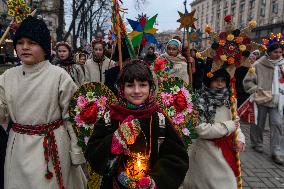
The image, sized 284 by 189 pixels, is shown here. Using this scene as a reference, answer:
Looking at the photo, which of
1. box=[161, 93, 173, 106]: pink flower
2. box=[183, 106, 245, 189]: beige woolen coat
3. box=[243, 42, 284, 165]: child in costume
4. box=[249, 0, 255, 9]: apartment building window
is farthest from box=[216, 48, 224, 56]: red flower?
box=[249, 0, 255, 9]: apartment building window

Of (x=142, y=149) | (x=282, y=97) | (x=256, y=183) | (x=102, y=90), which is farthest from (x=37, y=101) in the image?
(x=282, y=97)

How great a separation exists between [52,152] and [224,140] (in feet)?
6.53

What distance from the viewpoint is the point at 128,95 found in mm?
2438

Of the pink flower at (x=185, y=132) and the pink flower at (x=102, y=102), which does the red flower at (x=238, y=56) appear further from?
the pink flower at (x=102, y=102)

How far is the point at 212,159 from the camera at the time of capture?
3.77 m

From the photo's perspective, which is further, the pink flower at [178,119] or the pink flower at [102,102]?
the pink flower at [178,119]

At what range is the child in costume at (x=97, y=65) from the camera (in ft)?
21.8

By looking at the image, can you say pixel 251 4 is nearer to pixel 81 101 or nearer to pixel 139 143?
pixel 81 101

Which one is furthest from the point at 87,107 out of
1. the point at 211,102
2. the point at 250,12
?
the point at 250,12

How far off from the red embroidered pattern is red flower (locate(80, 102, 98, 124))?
289 mm

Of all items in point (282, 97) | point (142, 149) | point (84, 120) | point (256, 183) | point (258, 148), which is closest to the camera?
point (142, 149)

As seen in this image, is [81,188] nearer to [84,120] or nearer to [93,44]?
[84,120]

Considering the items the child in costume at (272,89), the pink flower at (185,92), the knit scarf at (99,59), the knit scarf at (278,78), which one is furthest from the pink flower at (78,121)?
Answer: the knit scarf at (278,78)

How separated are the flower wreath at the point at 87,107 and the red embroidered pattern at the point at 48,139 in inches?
9.3
